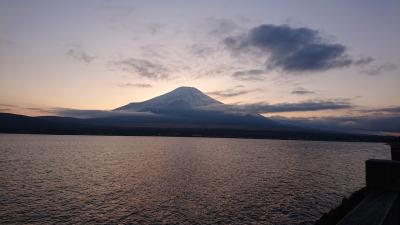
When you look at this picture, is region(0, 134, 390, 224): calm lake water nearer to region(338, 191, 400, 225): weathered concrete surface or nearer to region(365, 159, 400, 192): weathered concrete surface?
region(365, 159, 400, 192): weathered concrete surface

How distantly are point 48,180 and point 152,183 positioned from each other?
44.3ft

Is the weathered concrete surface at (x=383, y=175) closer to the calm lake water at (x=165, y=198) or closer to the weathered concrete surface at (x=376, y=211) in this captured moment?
the weathered concrete surface at (x=376, y=211)

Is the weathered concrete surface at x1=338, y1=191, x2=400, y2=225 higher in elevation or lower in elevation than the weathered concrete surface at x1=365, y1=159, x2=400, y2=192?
lower

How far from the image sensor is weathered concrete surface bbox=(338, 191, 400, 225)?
7542mm

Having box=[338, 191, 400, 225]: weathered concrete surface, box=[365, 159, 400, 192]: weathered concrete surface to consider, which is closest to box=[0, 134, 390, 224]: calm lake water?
box=[365, 159, 400, 192]: weathered concrete surface

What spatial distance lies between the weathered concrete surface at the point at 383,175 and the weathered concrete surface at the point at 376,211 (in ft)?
1.17

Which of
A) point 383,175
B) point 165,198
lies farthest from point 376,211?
point 165,198

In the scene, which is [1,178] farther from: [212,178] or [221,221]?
[221,221]

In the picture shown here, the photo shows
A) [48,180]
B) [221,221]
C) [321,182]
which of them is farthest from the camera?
[321,182]

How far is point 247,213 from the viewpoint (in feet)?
87.5

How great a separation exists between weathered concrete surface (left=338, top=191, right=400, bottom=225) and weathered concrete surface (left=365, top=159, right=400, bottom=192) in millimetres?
358

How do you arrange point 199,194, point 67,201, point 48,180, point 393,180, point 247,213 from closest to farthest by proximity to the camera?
point 393,180
point 247,213
point 67,201
point 199,194
point 48,180

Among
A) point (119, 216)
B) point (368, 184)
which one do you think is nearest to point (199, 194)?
point (119, 216)

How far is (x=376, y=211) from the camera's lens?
26.8 ft
